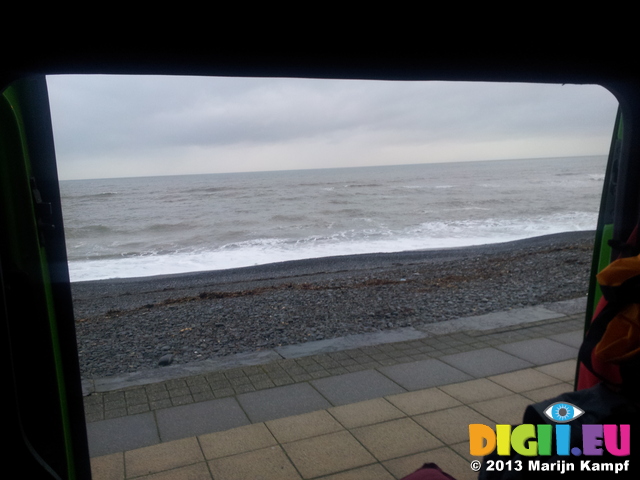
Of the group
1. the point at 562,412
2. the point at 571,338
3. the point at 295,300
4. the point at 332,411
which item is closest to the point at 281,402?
the point at 332,411

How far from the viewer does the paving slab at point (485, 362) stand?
15.0ft

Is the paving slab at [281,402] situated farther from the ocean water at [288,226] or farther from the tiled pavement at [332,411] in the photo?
the ocean water at [288,226]

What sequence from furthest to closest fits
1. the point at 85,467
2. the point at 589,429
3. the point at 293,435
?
1. the point at 293,435
2. the point at 85,467
3. the point at 589,429

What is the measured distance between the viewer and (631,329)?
199cm

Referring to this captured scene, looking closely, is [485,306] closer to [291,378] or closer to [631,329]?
[291,378]

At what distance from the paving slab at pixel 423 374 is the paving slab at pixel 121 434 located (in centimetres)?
203

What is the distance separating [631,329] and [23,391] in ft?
7.52

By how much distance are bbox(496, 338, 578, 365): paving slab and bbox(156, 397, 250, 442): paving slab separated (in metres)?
2.72

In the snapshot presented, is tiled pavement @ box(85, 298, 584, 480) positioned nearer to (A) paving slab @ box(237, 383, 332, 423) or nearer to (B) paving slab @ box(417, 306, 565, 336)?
(A) paving slab @ box(237, 383, 332, 423)

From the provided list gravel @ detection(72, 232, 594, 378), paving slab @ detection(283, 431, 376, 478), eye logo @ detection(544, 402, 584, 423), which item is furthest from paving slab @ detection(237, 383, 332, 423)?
eye logo @ detection(544, 402, 584, 423)

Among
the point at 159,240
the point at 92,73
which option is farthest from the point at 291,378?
the point at 159,240

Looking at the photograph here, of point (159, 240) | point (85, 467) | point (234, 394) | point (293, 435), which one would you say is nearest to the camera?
point (85, 467)

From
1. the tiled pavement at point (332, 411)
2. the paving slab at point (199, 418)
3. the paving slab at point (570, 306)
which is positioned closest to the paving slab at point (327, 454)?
the tiled pavement at point (332, 411)

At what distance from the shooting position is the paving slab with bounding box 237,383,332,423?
3887 mm
